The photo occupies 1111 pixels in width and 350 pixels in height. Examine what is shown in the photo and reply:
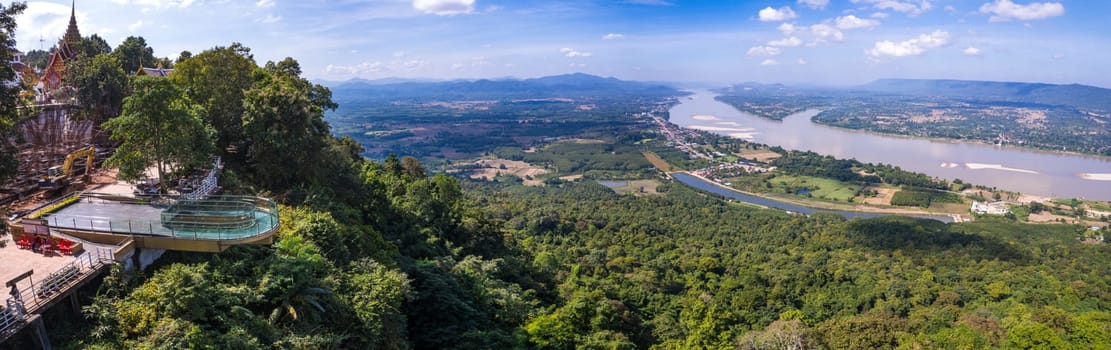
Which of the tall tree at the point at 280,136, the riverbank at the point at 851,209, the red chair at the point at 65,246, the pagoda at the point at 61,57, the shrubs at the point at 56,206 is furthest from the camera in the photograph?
the riverbank at the point at 851,209

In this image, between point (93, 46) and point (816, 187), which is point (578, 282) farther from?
point (816, 187)

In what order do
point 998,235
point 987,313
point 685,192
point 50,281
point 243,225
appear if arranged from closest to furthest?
point 50,281 < point 243,225 < point 987,313 < point 998,235 < point 685,192

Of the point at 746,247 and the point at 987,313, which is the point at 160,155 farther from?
the point at 746,247

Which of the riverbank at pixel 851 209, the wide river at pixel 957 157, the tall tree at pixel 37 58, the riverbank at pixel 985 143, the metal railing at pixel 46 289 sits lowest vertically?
the riverbank at pixel 851 209

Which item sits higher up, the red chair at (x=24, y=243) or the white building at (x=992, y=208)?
the red chair at (x=24, y=243)

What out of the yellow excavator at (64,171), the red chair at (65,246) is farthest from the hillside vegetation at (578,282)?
the yellow excavator at (64,171)

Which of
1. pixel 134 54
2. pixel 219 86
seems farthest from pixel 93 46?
pixel 219 86

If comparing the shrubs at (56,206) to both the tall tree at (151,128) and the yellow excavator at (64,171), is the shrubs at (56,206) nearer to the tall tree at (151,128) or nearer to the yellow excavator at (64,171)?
the tall tree at (151,128)

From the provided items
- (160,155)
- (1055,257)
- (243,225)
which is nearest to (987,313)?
(1055,257)

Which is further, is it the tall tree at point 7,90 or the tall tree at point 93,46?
the tall tree at point 93,46
